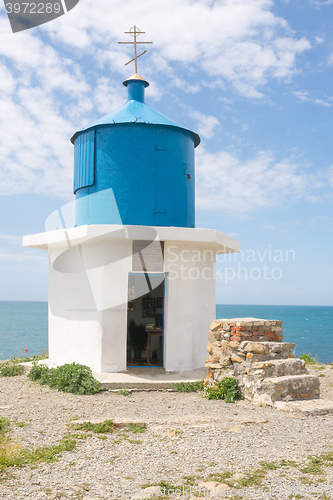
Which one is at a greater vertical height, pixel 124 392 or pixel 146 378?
pixel 146 378

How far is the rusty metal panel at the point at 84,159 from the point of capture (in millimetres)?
10648

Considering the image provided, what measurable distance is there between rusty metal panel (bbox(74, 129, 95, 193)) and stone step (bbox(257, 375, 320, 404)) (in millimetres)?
6524

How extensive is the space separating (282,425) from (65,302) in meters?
6.24

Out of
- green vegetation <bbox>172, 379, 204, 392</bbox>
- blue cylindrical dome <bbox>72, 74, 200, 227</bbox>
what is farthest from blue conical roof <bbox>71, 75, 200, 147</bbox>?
green vegetation <bbox>172, 379, 204, 392</bbox>

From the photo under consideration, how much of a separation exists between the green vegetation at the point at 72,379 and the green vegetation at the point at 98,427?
2309 millimetres

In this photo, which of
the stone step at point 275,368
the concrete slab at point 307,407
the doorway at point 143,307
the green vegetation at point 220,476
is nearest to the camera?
the green vegetation at point 220,476

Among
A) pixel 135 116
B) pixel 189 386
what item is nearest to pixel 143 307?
pixel 189 386

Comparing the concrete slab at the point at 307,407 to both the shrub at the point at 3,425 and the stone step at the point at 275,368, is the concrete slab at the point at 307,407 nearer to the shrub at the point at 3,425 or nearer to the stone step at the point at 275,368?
the stone step at the point at 275,368

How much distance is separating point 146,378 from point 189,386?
0.98m

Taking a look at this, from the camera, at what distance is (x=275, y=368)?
298 inches

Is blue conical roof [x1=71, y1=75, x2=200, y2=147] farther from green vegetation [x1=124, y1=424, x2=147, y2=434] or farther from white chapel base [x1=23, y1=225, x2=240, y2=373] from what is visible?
green vegetation [x1=124, y1=424, x2=147, y2=434]

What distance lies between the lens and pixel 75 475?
172 inches

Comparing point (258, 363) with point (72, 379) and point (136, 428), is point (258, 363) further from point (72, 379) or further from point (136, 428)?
point (72, 379)

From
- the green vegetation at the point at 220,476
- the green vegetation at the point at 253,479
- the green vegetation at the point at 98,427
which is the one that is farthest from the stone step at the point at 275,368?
the green vegetation at the point at 220,476
